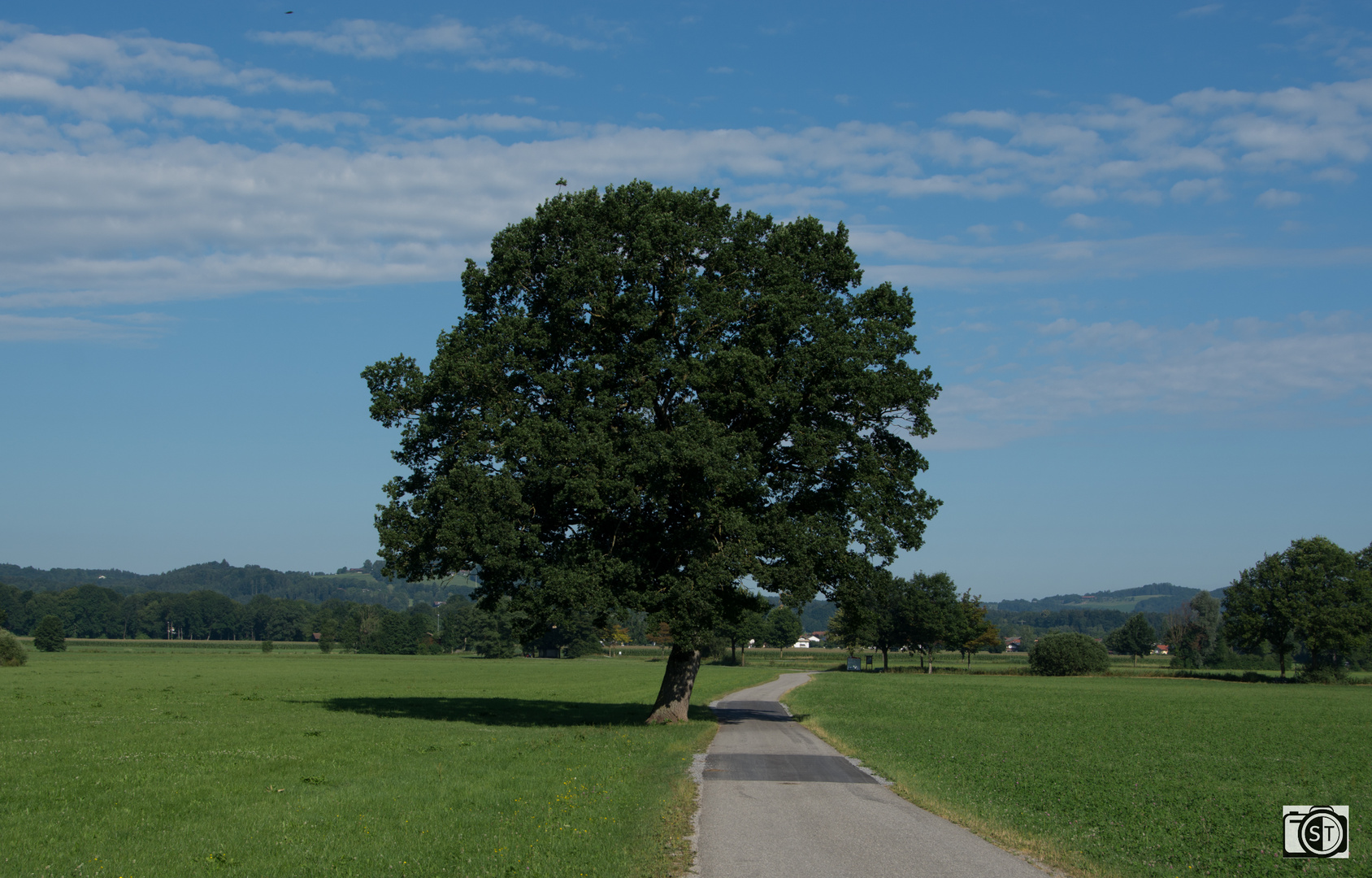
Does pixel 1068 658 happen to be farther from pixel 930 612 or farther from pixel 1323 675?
pixel 1323 675

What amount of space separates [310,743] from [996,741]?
2189cm

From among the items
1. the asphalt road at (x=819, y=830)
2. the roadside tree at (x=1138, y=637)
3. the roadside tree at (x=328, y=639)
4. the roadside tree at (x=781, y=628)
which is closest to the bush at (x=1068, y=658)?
the roadside tree at (x=781, y=628)

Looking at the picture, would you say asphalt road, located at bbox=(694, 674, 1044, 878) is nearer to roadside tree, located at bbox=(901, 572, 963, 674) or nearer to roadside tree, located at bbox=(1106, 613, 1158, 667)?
roadside tree, located at bbox=(901, 572, 963, 674)

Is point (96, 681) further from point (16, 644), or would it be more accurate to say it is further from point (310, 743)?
point (310, 743)

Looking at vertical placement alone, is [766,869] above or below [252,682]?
above

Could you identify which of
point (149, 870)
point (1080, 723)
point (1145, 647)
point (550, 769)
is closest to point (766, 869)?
point (149, 870)

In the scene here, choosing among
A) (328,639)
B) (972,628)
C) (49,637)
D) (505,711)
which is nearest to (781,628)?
(972,628)

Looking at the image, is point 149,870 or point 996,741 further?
point 996,741

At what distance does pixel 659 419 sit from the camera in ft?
108

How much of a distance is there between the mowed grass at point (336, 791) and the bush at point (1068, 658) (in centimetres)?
8632

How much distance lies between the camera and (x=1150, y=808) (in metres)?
18.8

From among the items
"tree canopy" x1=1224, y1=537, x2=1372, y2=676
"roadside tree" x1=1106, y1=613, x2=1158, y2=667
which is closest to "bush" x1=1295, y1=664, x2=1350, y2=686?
"tree canopy" x1=1224, y1=537, x2=1372, y2=676

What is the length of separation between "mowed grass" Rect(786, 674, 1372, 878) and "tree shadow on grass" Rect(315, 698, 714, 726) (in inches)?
309

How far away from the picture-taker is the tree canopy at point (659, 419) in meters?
29.6
